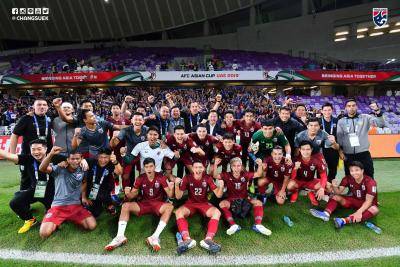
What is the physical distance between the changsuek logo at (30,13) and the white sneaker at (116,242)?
Result: 1248 inches

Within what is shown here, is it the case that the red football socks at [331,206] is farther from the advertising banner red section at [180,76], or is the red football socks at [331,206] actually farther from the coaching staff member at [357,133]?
the advertising banner red section at [180,76]

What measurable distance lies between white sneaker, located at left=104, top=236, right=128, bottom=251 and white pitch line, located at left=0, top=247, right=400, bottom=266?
12 centimetres

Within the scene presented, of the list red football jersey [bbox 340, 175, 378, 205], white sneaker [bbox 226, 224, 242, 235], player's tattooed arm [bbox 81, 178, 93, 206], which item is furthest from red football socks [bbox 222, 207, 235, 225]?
player's tattooed arm [bbox 81, 178, 93, 206]

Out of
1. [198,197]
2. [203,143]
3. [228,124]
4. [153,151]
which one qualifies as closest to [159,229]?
[198,197]

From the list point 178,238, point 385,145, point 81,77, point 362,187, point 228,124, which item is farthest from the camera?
point 81,77

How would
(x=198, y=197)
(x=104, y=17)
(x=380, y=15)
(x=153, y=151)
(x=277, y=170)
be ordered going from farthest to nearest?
1. (x=104, y=17)
2. (x=380, y=15)
3. (x=277, y=170)
4. (x=153, y=151)
5. (x=198, y=197)

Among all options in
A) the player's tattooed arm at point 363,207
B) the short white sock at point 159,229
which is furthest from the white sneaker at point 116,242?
the player's tattooed arm at point 363,207

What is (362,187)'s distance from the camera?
5145 millimetres

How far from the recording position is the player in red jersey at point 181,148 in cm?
557

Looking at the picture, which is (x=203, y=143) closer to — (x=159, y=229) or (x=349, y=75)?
(x=159, y=229)

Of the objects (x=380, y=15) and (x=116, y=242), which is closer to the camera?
(x=116, y=242)

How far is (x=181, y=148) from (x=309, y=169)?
8.25 feet

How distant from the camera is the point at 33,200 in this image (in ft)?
16.4

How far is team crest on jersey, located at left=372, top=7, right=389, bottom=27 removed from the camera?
77.5 feet
